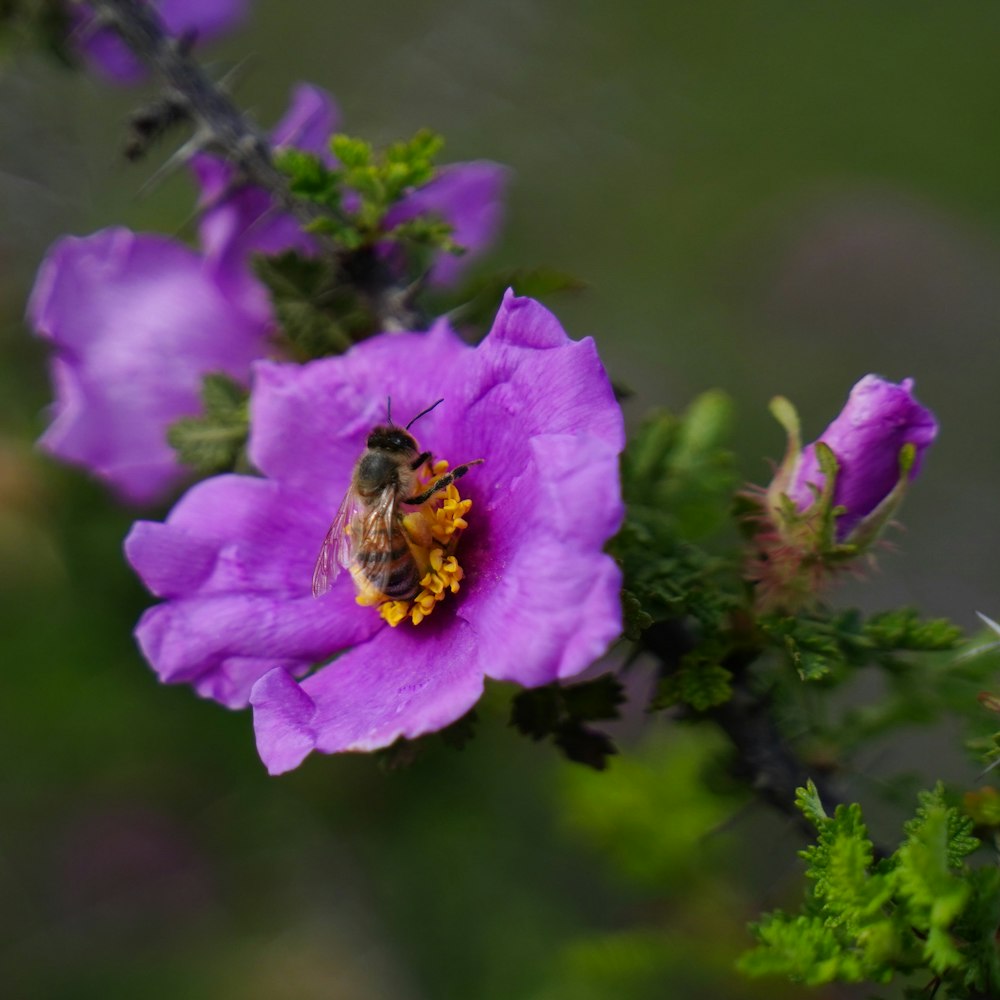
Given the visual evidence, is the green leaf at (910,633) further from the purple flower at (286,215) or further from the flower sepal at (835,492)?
the purple flower at (286,215)

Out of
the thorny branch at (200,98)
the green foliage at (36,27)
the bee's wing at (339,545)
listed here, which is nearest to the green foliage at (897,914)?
the bee's wing at (339,545)

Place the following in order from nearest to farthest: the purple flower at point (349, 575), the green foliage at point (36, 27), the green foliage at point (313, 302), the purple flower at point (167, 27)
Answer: the purple flower at point (349, 575), the green foliage at point (313, 302), the green foliage at point (36, 27), the purple flower at point (167, 27)

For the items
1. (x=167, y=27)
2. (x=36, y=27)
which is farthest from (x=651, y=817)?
(x=36, y=27)

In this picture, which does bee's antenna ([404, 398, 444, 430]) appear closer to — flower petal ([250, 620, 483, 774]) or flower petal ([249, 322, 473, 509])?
flower petal ([249, 322, 473, 509])

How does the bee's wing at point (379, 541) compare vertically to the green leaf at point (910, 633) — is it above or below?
above

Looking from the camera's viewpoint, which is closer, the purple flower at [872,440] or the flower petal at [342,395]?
the purple flower at [872,440]

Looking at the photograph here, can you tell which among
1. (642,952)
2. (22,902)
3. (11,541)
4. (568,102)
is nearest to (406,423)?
(642,952)
